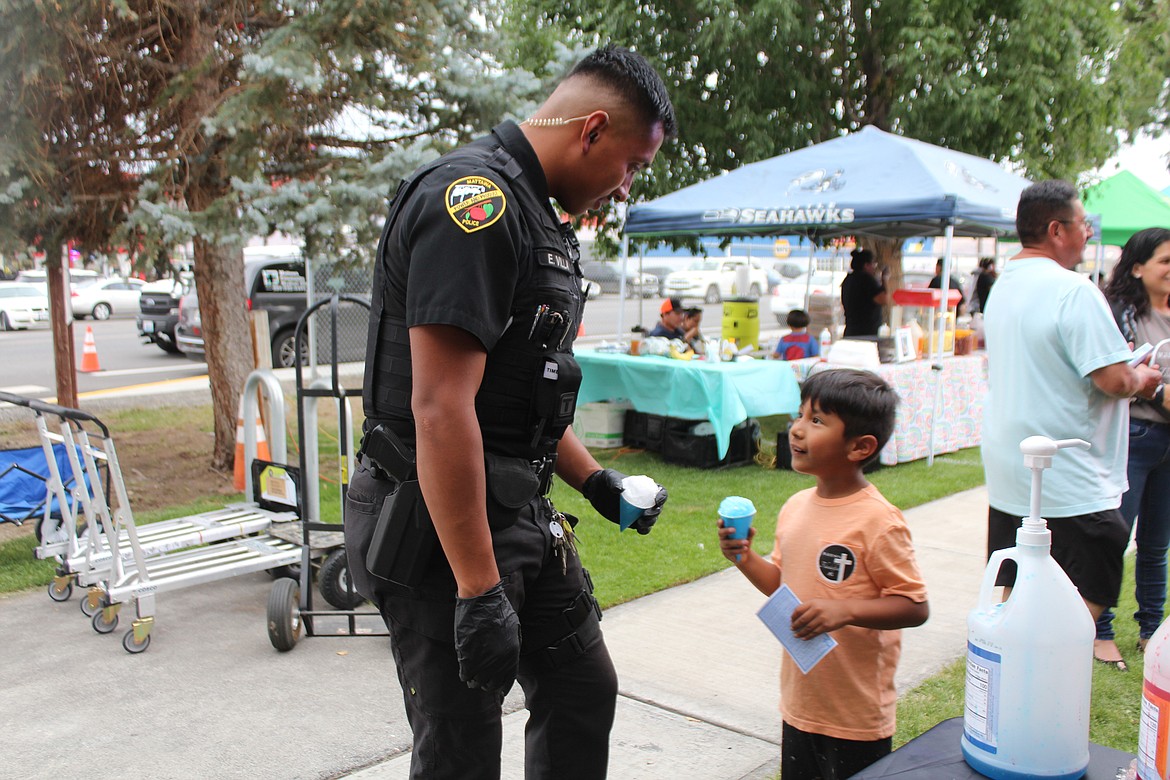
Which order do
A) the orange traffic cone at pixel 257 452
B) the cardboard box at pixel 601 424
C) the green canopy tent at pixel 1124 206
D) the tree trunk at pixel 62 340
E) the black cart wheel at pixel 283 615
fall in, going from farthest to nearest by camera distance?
the green canopy tent at pixel 1124 206
the cardboard box at pixel 601 424
the tree trunk at pixel 62 340
the orange traffic cone at pixel 257 452
the black cart wheel at pixel 283 615

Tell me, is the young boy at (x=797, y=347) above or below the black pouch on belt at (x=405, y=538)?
below

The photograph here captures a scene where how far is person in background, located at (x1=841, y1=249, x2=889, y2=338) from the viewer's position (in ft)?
32.8

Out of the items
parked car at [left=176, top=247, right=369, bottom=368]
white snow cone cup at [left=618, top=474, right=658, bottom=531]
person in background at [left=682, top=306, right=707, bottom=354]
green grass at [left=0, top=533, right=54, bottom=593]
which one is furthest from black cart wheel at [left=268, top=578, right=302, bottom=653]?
parked car at [left=176, top=247, right=369, bottom=368]

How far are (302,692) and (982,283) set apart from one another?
15.6 meters

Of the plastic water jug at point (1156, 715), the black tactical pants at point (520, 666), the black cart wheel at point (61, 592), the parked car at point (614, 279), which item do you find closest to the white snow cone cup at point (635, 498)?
the black tactical pants at point (520, 666)

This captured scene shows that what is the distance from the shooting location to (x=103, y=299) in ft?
88.8

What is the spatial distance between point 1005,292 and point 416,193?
91.9 inches

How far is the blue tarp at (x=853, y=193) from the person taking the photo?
820 cm

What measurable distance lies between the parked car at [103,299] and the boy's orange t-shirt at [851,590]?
89.9 ft

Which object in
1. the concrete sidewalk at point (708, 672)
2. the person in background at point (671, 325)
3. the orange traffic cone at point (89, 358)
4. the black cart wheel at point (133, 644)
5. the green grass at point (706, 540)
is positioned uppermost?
the person in background at point (671, 325)

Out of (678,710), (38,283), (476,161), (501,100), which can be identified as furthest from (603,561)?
(38,283)

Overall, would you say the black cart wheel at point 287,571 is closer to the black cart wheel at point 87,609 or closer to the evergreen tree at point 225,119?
the black cart wheel at point 87,609

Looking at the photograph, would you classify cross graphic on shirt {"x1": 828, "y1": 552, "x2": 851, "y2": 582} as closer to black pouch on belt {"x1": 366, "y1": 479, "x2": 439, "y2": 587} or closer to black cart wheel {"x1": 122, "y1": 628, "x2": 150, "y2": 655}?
black pouch on belt {"x1": 366, "y1": 479, "x2": 439, "y2": 587}

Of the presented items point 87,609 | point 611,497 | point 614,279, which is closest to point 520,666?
point 611,497
